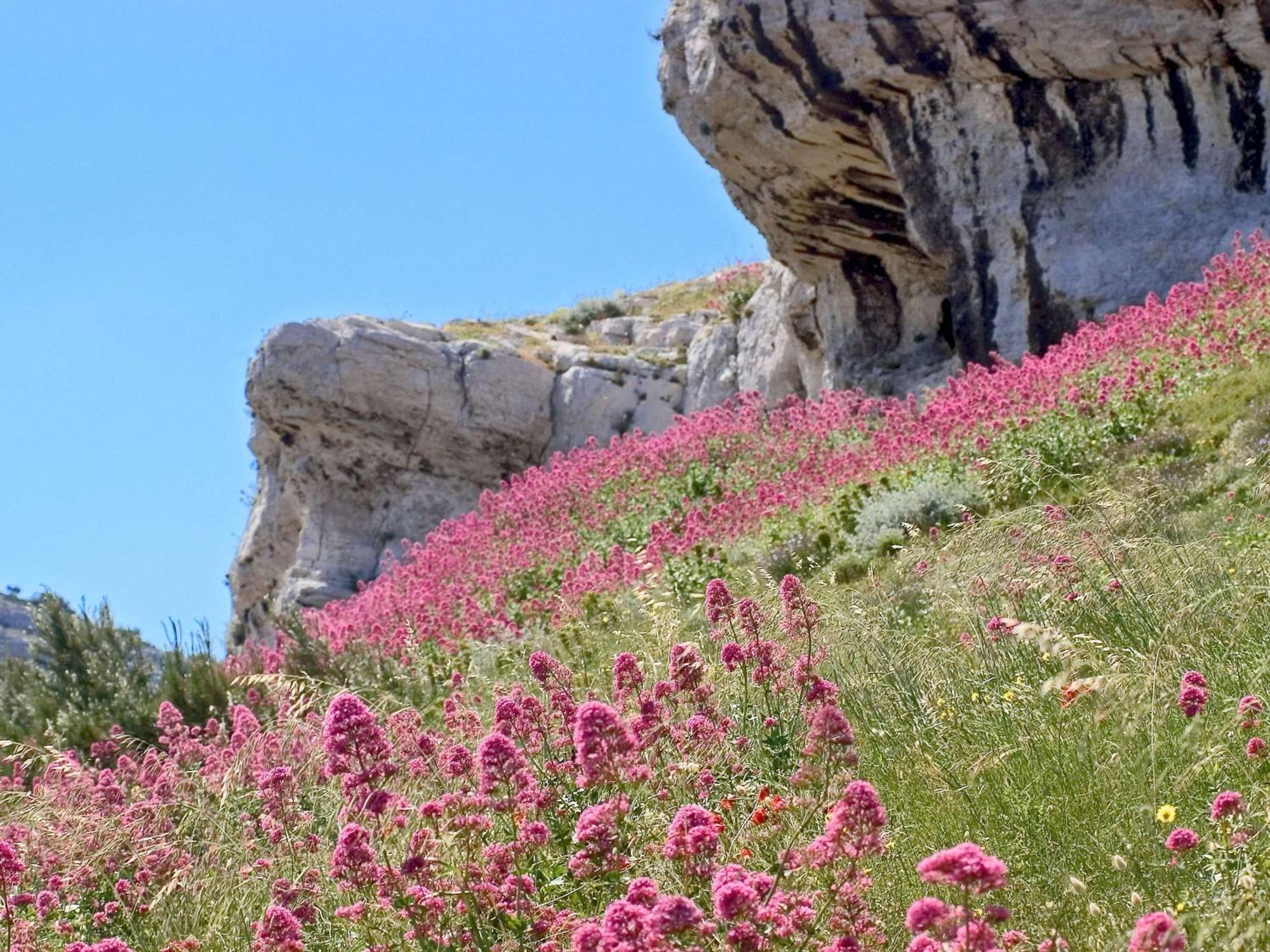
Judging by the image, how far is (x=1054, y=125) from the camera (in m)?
17.3

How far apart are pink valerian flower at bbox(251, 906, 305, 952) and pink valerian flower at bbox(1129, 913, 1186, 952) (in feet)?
7.06

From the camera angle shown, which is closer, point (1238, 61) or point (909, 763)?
point (909, 763)

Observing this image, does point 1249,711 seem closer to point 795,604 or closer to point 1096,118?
point 795,604

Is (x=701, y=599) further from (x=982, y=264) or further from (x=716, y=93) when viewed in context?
(x=716, y=93)

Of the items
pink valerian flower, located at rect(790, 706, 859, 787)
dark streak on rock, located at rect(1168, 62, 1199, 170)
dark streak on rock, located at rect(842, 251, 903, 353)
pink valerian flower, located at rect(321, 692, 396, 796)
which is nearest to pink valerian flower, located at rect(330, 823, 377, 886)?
pink valerian flower, located at rect(321, 692, 396, 796)

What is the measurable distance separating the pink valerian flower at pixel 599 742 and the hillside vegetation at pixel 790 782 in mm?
14

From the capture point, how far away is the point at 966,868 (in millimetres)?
2512

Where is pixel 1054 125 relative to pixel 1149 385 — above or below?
above

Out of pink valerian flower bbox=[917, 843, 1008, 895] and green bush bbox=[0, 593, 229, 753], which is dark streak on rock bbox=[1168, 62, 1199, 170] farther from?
pink valerian flower bbox=[917, 843, 1008, 895]

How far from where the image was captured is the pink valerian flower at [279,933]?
146 inches

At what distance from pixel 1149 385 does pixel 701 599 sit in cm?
484

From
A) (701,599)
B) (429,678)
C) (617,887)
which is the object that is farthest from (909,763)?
(429,678)

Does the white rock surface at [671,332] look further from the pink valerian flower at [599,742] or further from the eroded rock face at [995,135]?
the pink valerian flower at [599,742]

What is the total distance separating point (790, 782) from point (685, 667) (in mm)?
674
